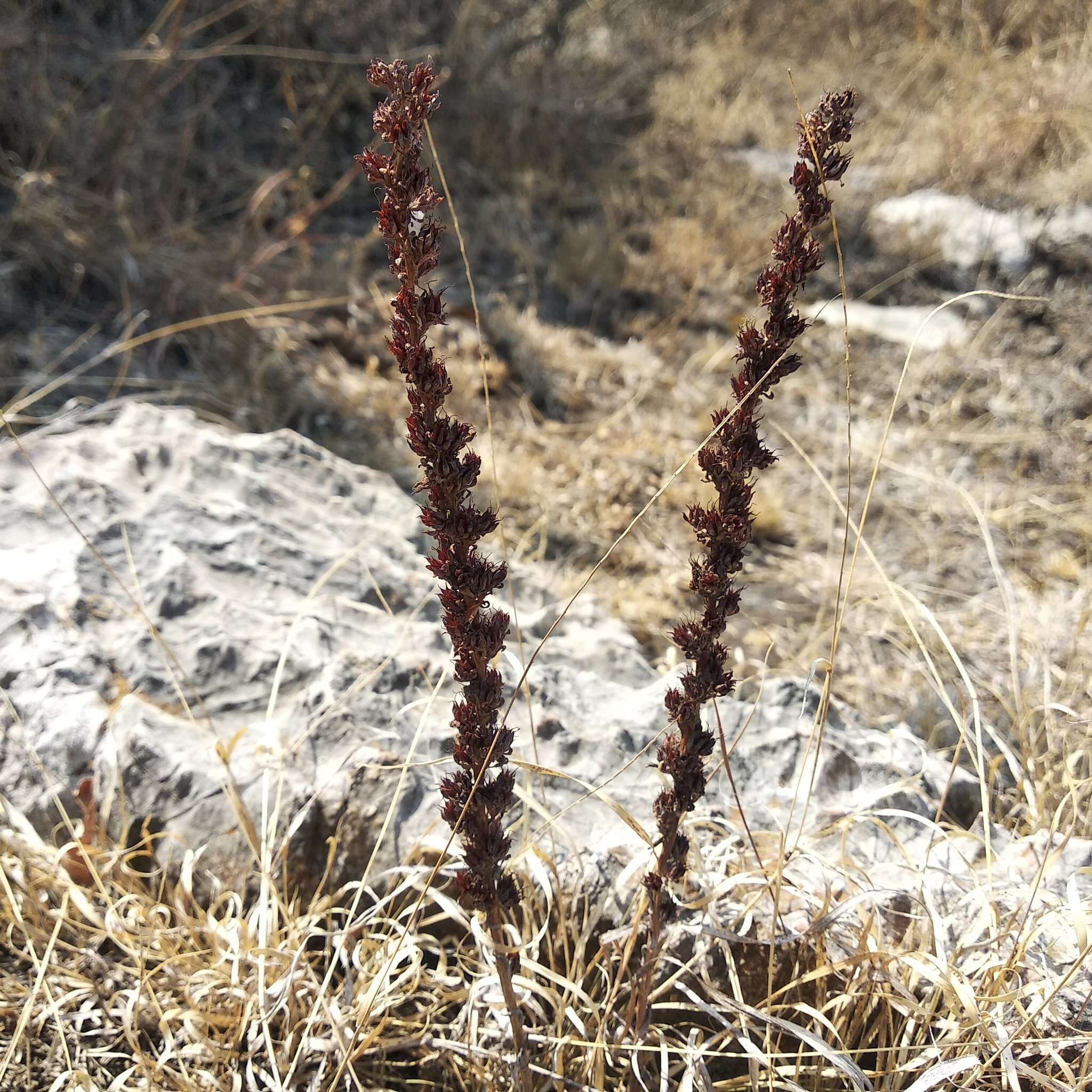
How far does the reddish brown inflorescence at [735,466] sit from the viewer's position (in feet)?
2.85

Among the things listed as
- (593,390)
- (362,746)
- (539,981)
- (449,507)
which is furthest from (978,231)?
(449,507)

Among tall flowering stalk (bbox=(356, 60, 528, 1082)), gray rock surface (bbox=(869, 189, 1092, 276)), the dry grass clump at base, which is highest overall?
gray rock surface (bbox=(869, 189, 1092, 276))

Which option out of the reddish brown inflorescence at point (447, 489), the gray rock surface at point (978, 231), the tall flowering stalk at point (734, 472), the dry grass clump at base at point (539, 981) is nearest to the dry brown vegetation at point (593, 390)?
the dry grass clump at base at point (539, 981)

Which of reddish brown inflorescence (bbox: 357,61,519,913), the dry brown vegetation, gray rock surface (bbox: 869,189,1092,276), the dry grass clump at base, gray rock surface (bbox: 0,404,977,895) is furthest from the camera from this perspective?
gray rock surface (bbox: 869,189,1092,276)

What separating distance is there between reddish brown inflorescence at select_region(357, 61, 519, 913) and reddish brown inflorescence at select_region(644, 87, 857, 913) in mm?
227

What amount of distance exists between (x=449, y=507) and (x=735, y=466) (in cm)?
33

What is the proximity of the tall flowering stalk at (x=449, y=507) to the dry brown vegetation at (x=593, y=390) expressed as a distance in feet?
1.00

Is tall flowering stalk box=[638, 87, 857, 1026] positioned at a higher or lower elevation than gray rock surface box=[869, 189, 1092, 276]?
lower

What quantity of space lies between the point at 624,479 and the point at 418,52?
3.43m

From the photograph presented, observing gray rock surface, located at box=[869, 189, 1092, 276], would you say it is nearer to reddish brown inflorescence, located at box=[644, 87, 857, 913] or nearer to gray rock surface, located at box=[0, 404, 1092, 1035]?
gray rock surface, located at box=[0, 404, 1092, 1035]

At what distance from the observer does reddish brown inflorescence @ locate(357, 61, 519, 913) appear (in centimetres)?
80

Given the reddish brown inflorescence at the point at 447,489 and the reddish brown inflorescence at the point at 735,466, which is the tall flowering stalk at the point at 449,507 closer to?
the reddish brown inflorescence at the point at 447,489

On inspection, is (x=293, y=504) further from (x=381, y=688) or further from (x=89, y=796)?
(x=89, y=796)

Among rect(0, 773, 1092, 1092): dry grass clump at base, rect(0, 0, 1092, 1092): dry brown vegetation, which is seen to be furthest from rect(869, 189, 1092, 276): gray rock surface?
rect(0, 773, 1092, 1092): dry grass clump at base
